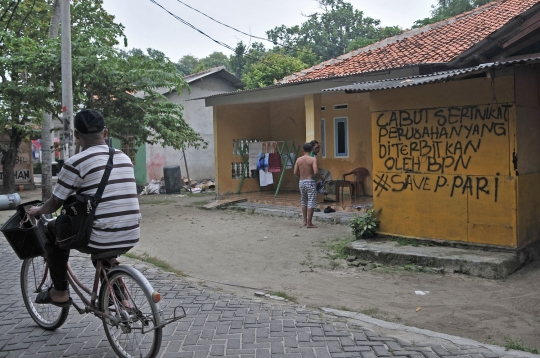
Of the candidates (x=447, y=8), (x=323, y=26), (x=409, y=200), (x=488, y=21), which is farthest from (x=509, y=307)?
(x=323, y=26)

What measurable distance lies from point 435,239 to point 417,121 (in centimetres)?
178

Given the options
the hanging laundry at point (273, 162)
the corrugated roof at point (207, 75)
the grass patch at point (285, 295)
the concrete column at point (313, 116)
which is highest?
the corrugated roof at point (207, 75)

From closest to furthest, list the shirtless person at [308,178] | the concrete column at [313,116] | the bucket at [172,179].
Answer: the shirtless person at [308,178] < the concrete column at [313,116] < the bucket at [172,179]

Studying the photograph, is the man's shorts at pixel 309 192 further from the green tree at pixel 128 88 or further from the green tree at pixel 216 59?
the green tree at pixel 216 59

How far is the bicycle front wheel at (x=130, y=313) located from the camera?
11.4 feet

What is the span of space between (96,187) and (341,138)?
11937 mm

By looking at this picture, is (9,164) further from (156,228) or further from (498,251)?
(498,251)

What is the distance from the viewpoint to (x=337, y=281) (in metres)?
6.62

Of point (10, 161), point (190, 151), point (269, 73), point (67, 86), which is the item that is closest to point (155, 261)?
point (67, 86)

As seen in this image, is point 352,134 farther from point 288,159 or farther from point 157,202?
point 157,202

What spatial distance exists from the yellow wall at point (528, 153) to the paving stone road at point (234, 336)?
3.53 metres

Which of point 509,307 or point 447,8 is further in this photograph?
point 447,8

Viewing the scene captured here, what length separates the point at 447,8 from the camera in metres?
29.3

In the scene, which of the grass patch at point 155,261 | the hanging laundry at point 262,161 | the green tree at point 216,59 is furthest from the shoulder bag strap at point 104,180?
the green tree at point 216,59
